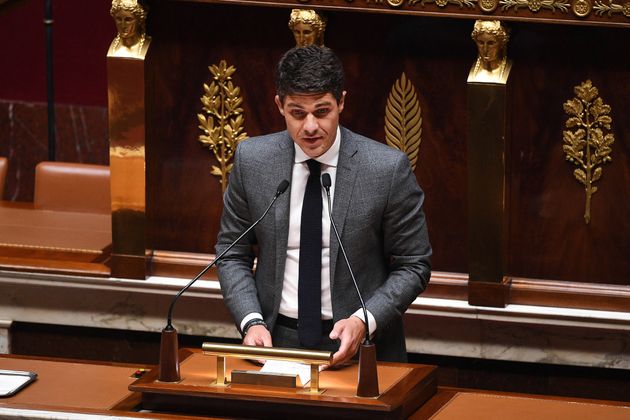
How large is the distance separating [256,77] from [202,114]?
212mm

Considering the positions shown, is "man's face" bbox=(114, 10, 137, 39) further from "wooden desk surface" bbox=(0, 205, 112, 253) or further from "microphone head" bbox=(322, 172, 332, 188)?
"microphone head" bbox=(322, 172, 332, 188)

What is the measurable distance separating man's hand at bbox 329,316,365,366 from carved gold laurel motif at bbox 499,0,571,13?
1334mm

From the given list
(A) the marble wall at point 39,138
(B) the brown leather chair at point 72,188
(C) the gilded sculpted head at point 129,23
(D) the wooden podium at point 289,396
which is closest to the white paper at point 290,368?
(D) the wooden podium at point 289,396

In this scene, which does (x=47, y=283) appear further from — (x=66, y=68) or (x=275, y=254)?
(x=66, y=68)

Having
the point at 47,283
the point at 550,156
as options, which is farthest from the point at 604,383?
the point at 47,283

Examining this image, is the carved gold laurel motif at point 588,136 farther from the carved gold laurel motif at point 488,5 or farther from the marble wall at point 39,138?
the marble wall at point 39,138

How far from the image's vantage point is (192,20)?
15.4 ft

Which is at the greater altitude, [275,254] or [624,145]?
[624,145]

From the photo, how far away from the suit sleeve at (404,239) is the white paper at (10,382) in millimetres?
827

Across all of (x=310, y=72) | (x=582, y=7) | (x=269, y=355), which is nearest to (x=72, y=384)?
(x=269, y=355)

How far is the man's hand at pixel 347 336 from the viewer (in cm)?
333

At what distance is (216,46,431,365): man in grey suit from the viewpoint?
355cm

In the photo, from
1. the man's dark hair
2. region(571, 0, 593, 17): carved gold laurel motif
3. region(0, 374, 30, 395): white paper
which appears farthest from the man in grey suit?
region(571, 0, 593, 17): carved gold laurel motif

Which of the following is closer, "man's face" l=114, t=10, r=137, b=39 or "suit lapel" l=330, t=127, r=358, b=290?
"suit lapel" l=330, t=127, r=358, b=290
